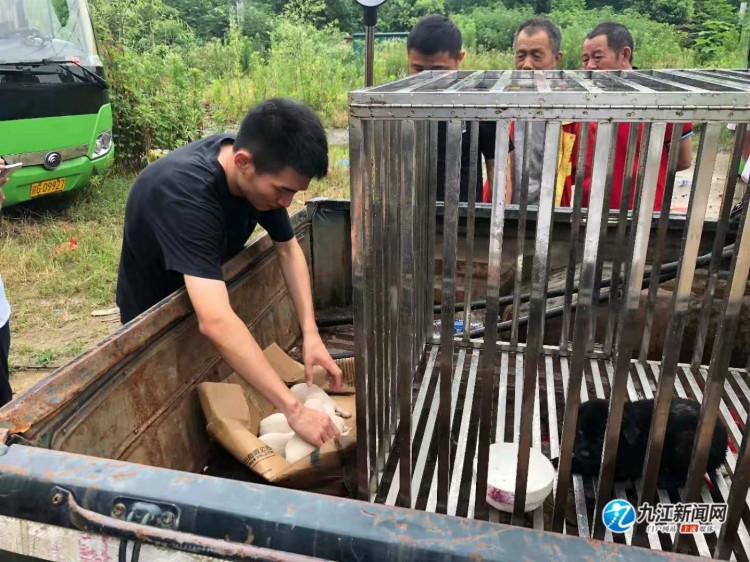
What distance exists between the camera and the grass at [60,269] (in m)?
3.92

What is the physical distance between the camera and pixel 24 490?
0.96 metres

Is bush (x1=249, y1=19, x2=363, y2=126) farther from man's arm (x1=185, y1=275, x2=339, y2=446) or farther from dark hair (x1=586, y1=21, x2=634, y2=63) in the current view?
man's arm (x1=185, y1=275, x2=339, y2=446)

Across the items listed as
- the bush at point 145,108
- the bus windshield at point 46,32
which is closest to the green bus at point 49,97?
the bus windshield at point 46,32

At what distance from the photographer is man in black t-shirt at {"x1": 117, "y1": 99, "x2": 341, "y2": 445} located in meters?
1.68

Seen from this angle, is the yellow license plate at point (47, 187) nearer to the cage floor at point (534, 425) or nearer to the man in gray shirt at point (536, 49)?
the man in gray shirt at point (536, 49)

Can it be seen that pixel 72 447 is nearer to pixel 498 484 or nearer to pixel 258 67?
pixel 498 484

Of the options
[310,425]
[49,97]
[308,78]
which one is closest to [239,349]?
[310,425]

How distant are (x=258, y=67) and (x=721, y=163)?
8604 mm

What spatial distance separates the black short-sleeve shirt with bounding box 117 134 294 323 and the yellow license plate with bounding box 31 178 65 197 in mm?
3875

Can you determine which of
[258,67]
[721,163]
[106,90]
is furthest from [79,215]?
[721,163]

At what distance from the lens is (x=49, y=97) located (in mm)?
5238

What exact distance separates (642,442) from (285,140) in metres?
1.31

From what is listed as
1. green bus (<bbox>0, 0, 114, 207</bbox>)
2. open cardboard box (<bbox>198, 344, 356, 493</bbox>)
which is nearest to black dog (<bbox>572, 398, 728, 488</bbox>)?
open cardboard box (<bbox>198, 344, 356, 493</bbox>)

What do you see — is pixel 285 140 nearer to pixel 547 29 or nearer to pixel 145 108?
pixel 547 29
